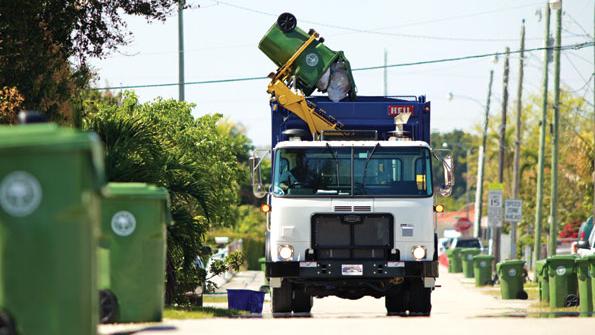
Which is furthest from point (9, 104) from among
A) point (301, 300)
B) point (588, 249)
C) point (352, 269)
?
point (588, 249)

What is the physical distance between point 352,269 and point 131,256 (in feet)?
22.2

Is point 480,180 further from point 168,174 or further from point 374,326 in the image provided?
point 374,326

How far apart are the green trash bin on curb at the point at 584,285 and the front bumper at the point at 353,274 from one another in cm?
496

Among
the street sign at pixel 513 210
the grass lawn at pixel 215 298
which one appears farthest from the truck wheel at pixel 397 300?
the street sign at pixel 513 210

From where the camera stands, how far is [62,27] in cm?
2520

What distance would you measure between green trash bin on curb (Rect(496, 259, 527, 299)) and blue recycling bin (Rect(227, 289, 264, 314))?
9.46m

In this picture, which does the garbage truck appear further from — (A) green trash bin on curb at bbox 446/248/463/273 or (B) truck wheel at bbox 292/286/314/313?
(A) green trash bin on curb at bbox 446/248/463/273

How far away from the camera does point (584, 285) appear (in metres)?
24.4

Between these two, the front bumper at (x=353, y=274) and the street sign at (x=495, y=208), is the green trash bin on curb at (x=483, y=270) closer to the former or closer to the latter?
the street sign at (x=495, y=208)

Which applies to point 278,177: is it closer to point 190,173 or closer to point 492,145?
point 190,173

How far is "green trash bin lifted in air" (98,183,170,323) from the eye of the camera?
1375 cm

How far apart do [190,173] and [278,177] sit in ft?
15.2

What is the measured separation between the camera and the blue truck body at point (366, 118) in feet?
72.0

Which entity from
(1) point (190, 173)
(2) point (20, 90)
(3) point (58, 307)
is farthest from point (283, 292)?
(3) point (58, 307)
